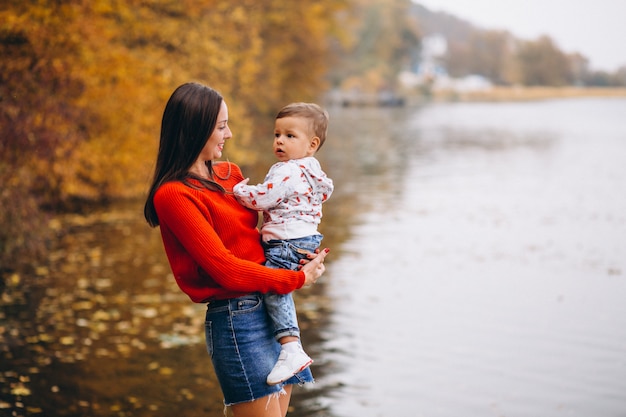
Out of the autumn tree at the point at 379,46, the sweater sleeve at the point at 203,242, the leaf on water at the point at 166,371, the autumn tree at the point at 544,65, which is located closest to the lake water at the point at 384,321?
the leaf on water at the point at 166,371

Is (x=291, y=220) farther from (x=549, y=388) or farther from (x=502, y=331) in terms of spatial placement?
(x=502, y=331)

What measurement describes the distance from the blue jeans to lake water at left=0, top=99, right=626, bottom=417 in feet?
10.1

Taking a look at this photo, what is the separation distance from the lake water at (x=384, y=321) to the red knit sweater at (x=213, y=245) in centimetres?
316

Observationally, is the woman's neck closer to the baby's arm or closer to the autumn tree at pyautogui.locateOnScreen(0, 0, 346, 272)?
the baby's arm

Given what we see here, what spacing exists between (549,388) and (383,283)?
3.73 m

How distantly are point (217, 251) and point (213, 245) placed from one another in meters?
0.03

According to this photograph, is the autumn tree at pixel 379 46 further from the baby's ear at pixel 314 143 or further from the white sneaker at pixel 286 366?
the white sneaker at pixel 286 366

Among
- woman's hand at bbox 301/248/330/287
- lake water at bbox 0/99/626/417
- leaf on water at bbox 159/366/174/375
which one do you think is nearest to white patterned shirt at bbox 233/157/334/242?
woman's hand at bbox 301/248/330/287

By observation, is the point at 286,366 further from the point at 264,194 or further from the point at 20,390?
the point at 20,390

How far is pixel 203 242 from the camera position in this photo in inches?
122

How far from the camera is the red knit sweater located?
3096mm

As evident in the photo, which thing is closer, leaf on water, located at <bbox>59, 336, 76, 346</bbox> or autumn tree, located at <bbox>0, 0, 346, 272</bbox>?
leaf on water, located at <bbox>59, 336, 76, 346</bbox>

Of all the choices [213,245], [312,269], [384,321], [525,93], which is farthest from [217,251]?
[525,93]

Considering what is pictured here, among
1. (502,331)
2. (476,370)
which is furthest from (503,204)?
(476,370)
